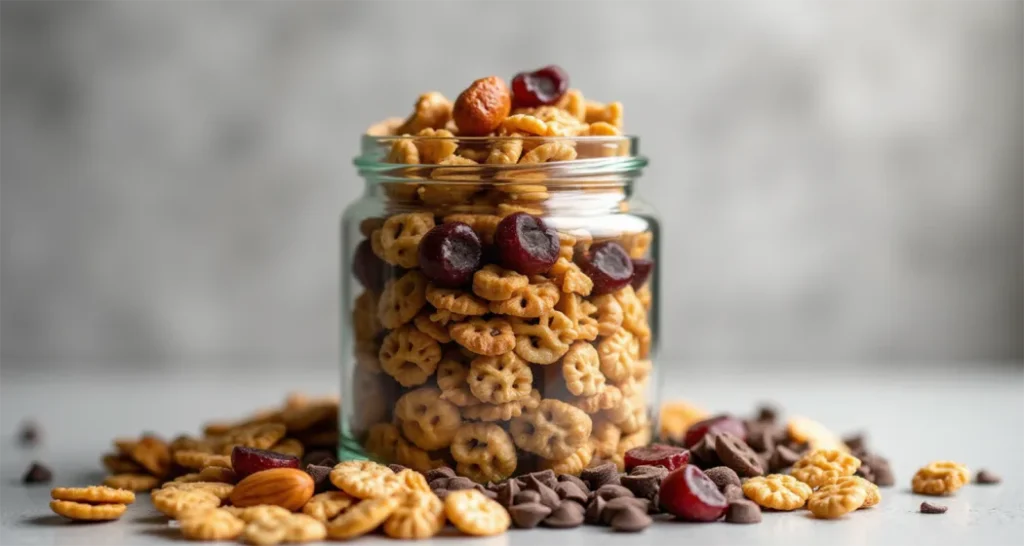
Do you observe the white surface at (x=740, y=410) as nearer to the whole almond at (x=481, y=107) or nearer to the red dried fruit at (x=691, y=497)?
the red dried fruit at (x=691, y=497)

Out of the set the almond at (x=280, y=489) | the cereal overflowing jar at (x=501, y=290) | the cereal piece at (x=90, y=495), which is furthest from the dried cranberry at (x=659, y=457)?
the cereal piece at (x=90, y=495)

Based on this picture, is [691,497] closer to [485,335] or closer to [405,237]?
[485,335]

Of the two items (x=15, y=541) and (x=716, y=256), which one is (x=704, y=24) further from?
(x=15, y=541)

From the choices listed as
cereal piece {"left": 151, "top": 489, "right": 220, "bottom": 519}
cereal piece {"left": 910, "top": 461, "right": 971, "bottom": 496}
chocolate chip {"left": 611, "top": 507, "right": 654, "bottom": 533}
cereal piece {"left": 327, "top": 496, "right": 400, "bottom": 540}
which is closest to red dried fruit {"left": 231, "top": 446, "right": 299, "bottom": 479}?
cereal piece {"left": 151, "top": 489, "right": 220, "bottom": 519}

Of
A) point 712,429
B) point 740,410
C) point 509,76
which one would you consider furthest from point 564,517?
point 509,76

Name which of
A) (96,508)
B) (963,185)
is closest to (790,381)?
(963,185)
